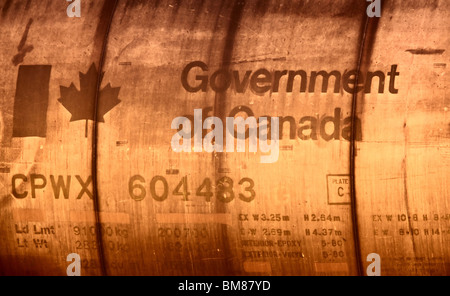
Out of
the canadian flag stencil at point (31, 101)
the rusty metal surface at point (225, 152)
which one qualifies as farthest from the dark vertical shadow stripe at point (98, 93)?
the canadian flag stencil at point (31, 101)

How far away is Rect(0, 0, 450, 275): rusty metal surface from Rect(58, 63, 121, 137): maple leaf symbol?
0.4 inches

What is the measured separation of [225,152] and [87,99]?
1.12 m

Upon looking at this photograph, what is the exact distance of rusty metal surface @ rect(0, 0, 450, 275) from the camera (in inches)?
168

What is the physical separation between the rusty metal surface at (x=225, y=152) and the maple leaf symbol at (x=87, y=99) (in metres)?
0.01

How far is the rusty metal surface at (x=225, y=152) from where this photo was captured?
4.26 meters

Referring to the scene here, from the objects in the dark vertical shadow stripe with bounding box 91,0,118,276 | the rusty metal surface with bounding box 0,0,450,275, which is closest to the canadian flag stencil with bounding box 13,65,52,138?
the rusty metal surface with bounding box 0,0,450,275

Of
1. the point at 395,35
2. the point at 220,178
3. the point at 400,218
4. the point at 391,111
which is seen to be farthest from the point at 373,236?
the point at 395,35

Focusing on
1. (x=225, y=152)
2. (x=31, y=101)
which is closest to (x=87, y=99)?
(x=31, y=101)

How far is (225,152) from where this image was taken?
4.41 metres

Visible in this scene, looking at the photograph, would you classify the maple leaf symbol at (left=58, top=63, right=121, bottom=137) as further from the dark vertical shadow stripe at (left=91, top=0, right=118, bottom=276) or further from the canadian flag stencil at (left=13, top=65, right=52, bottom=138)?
the canadian flag stencil at (left=13, top=65, right=52, bottom=138)

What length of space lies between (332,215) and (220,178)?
84cm

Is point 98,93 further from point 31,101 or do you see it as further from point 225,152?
point 225,152

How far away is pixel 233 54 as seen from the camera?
4531mm

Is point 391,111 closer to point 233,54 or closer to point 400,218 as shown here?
point 400,218
